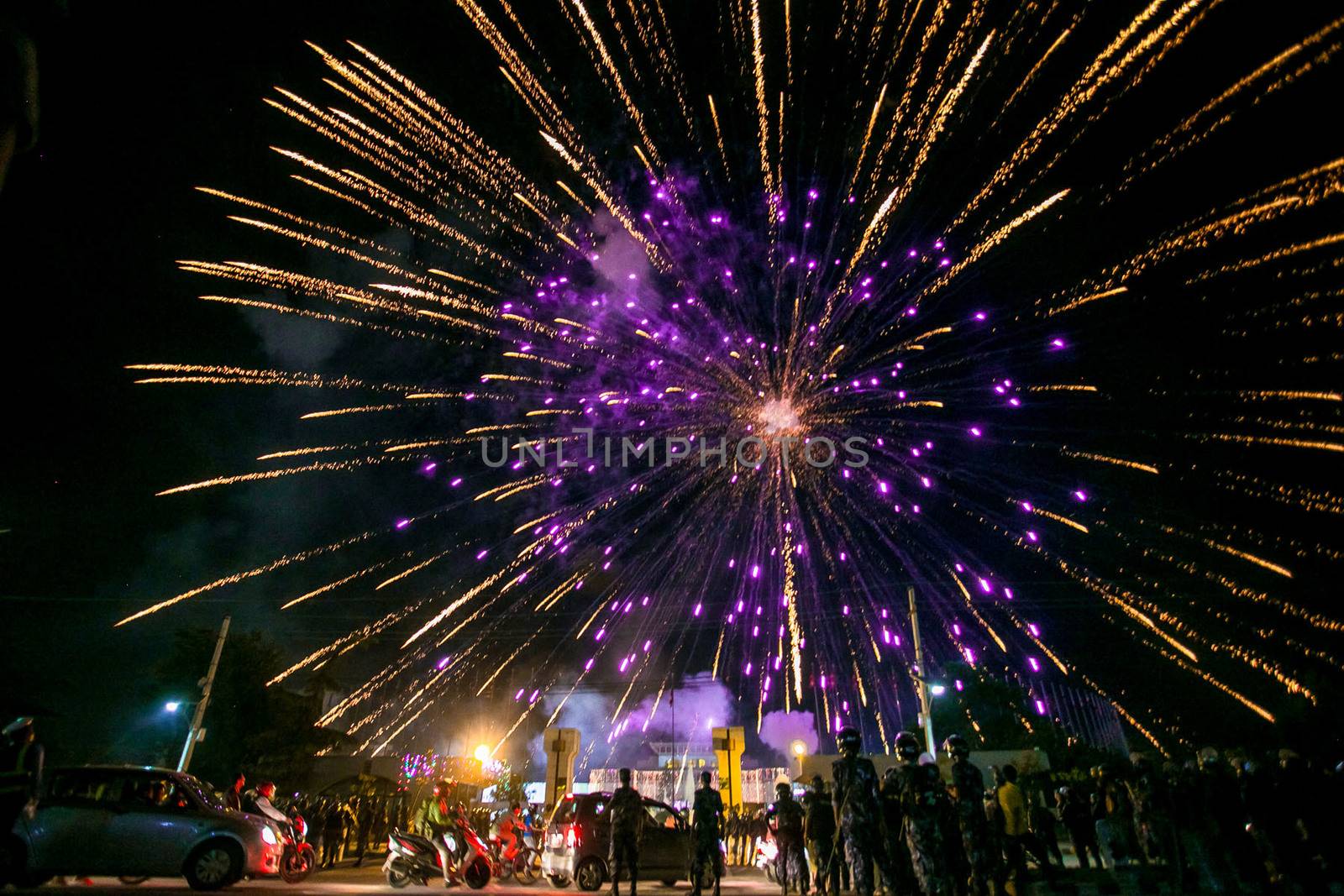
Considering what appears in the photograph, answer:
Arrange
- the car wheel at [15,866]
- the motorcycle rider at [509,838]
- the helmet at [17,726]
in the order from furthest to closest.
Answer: the motorcycle rider at [509,838] → the car wheel at [15,866] → the helmet at [17,726]

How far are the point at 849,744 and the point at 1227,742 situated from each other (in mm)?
32212

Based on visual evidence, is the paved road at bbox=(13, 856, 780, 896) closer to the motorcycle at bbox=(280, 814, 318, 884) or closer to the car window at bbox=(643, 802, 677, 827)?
the motorcycle at bbox=(280, 814, 318, 884)

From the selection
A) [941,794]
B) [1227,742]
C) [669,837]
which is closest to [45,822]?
[669,837]

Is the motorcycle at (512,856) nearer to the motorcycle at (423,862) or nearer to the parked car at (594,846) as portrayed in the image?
the parked car at (594,846)

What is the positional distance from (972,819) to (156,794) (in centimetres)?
989

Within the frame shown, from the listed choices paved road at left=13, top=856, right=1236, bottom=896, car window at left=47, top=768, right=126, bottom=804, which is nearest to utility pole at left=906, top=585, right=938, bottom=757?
paved road at left=13, top=856, right=1236, bottom=896

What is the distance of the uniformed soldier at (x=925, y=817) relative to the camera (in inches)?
281

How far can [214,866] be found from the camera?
916 cm

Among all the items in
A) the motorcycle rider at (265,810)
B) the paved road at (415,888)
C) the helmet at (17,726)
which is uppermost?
the helmet at (17,726)

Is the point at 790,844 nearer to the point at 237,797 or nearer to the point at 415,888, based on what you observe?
the point at 415,888

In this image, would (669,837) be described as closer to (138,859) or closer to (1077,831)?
(1077,831)

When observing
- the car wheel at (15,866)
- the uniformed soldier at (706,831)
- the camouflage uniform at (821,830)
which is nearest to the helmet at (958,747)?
the camouflage uniform at (821,830)

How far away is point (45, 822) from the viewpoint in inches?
338

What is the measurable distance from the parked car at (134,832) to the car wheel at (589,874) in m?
4.61
